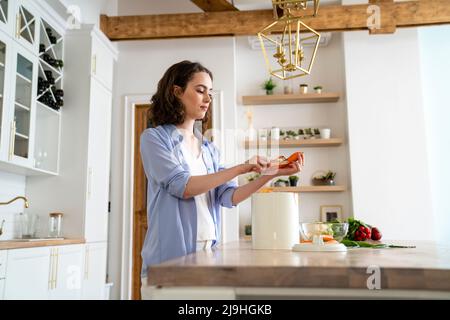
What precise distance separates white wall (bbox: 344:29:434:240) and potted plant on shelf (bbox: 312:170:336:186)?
225 mm

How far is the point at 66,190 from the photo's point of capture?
3588 millimetres

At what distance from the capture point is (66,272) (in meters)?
3.17

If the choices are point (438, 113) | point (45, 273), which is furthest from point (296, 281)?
point (438, 113)

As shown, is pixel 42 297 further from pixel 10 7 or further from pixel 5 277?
pixel 10 7

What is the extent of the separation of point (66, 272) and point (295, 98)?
2717 mm

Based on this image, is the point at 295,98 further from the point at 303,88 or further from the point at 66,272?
the point at 66,272

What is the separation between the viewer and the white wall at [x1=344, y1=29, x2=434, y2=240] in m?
4.24

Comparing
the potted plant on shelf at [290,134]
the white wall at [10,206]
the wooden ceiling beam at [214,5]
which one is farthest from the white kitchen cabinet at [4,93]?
the potted plant on shelf at [290,134]

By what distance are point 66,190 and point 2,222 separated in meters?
0.59

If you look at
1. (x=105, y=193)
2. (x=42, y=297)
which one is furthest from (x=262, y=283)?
(x=105, y=193)

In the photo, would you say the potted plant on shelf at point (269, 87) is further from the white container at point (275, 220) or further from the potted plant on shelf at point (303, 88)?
the white container at point (275, 220)

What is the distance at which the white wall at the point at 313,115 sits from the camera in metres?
4.52

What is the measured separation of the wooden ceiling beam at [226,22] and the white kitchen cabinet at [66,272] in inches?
84.9

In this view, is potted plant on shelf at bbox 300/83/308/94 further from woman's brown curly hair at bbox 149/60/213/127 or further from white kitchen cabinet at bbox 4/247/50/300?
woman's brown curly hair at bbox 149/60/213/127
